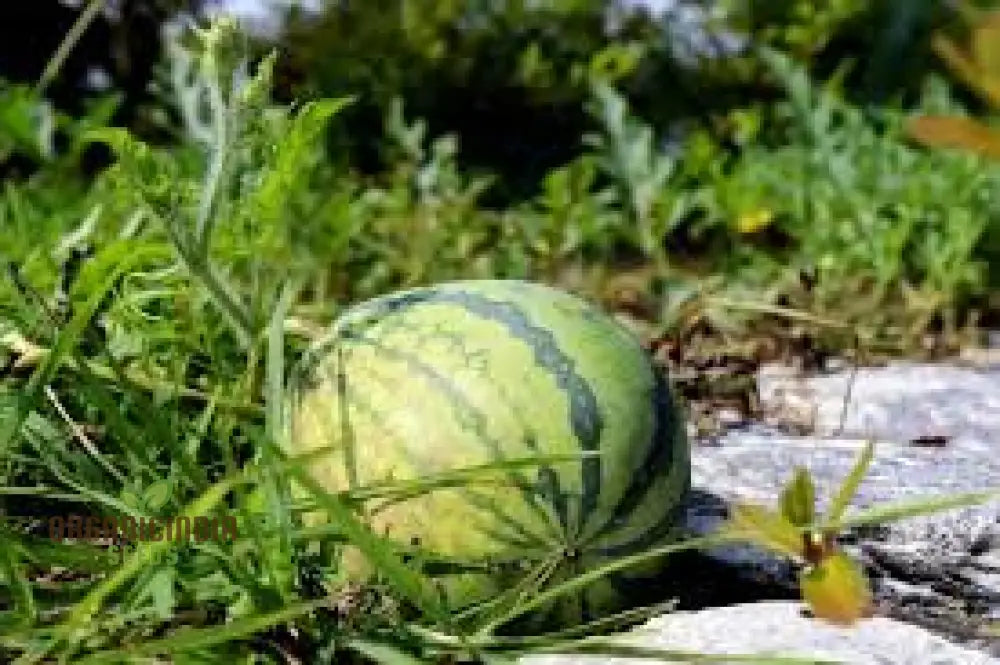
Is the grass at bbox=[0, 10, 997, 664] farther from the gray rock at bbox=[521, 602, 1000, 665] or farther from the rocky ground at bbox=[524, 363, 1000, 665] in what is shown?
the rocky ground at bbox=[524, 363, 1000, 665]

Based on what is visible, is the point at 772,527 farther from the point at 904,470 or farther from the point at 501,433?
the point at 904,470

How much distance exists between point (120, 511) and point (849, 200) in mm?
2801

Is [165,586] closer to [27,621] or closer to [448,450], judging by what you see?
[27,621]

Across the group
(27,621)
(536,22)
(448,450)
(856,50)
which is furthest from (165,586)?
(856,50)

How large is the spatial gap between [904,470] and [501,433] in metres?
0.98

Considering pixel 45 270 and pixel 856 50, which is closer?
pixel 45 270

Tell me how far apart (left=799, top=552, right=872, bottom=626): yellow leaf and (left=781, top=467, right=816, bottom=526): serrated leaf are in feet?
0.13

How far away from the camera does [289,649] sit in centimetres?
177

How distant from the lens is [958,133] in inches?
36.6

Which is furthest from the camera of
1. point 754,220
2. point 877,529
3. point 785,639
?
point 754,220

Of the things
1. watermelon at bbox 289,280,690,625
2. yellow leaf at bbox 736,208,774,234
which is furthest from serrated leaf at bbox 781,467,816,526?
yellow leaf at bbox 736,208,774,234

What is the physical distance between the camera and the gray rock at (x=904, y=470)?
228 centimetres

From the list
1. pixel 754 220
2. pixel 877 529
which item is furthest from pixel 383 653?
→ pixel 754 220

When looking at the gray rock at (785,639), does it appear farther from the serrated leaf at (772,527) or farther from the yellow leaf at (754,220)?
the yellow leaf at (754,220)
